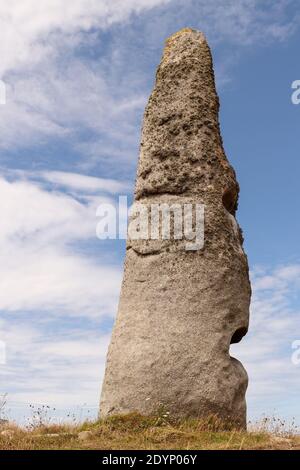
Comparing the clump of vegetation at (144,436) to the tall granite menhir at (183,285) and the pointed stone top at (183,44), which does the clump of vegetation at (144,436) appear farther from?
the pointed stone top at (183,44)

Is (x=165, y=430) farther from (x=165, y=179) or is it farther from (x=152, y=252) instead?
(x=165, y=179)

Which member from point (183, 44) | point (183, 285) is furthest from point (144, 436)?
point (183, 44)

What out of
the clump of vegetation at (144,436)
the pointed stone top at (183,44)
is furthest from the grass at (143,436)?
the pointed stone top at (183,44)

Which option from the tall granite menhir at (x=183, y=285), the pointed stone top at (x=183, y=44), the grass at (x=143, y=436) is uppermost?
the pointed stone top at (x=183, y=44)

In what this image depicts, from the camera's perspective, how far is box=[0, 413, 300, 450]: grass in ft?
33.6

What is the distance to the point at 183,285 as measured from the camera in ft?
39.9

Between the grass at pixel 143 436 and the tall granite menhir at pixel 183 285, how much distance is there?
0.38 m

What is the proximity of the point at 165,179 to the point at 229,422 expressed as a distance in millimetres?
4632

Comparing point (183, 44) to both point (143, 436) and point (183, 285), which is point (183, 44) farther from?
point (143, 436)

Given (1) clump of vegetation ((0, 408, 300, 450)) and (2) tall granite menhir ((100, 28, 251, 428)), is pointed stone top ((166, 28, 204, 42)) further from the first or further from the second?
(1) clump of vegetation ((0, 408, 300, 450))

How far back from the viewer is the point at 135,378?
11.9 meters

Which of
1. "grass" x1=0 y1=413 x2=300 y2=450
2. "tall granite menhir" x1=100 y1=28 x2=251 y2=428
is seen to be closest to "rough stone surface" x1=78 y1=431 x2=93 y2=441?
"grass" x1=0 y1=413 x2=300 y2=450

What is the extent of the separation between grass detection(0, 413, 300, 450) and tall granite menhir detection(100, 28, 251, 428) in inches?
14.9

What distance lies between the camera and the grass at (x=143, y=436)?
10227mm
